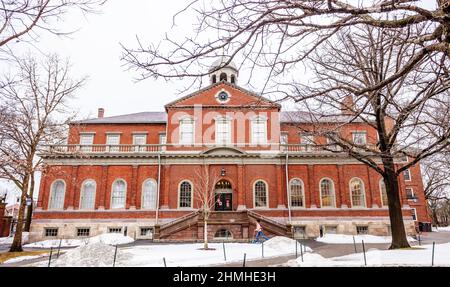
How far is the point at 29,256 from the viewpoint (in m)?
→ 15.4

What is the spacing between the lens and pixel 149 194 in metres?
25.1

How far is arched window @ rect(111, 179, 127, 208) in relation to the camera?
2484 cm

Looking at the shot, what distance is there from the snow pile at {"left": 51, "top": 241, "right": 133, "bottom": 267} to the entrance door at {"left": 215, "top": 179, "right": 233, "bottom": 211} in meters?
13.0

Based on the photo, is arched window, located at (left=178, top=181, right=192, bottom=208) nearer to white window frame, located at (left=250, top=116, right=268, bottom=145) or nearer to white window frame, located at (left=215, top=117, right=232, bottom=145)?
white window frame, located at (left=215, top=117, right=232, bottom=145)

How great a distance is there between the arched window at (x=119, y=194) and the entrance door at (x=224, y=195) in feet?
26.6

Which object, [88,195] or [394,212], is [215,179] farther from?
[394,212]

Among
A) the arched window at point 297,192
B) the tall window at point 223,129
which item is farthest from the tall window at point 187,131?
the arched window at point 297,192

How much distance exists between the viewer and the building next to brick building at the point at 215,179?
24.0m

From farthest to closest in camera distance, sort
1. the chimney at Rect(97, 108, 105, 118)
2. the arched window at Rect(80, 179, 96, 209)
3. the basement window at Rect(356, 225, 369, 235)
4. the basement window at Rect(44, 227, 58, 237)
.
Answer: the chimney at Rect(97, 108, 105, 118) < the arched window at Rect(80, 179, 96, 209) < the basement window at Rect(356, 225, 369, 235) < the basement window at Rect(44, 227, 58, 237)

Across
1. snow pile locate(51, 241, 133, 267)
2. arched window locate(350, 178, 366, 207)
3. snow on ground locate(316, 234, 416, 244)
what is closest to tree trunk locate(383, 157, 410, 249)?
snow on ground locate(316, 234, 416, 244)

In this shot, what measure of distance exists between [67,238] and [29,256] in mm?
8465

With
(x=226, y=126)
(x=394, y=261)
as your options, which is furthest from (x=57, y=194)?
(x=394, y=261)
